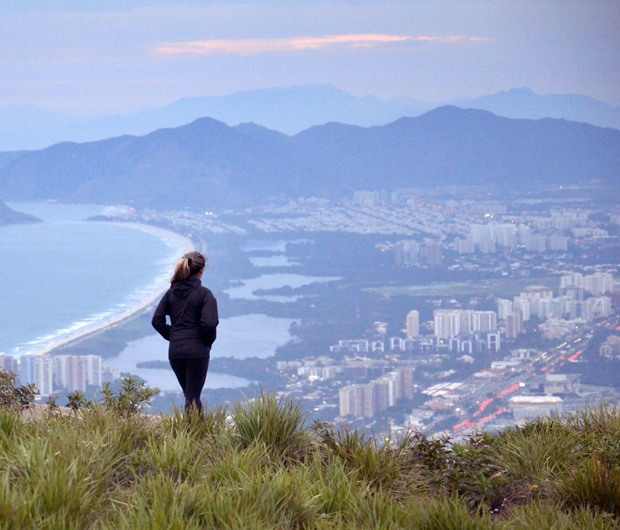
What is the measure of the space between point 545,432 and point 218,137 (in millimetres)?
105053

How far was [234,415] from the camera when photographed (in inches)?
237

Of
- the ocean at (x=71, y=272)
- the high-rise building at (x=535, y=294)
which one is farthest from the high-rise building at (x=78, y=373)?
the high-rise building at (x=535, y=294)

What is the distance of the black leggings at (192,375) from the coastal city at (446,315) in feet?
1.82

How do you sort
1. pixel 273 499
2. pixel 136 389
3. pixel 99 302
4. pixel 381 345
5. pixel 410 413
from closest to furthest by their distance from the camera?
1. pixel 273 499
2. pixel 136 389
3. pixel 410 413
4. pixel 381 345
5. pixel 99 302

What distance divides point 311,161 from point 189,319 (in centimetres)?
10688

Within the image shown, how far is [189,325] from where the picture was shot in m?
6.25

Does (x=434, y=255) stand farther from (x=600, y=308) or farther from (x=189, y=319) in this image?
(x=189, y=319)

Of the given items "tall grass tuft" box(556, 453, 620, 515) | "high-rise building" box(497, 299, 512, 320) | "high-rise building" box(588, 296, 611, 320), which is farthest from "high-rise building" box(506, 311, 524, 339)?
"tall grass tuft" box(556, 453, 620, 515)

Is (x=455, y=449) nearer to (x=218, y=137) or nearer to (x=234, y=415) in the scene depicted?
(x=234, y=415)

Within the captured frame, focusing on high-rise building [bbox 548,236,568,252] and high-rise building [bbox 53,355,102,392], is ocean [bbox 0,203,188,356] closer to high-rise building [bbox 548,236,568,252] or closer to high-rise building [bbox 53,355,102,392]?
high-rise building [bbox 53,355,102,392]

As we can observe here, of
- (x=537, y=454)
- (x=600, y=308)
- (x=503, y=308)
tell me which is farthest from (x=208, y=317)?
(x=600, y=308)

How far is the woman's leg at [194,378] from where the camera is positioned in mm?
6223

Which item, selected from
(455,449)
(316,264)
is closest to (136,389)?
(455,449)

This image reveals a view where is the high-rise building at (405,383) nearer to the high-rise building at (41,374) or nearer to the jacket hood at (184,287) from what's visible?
the high-rise building at (41,374)
